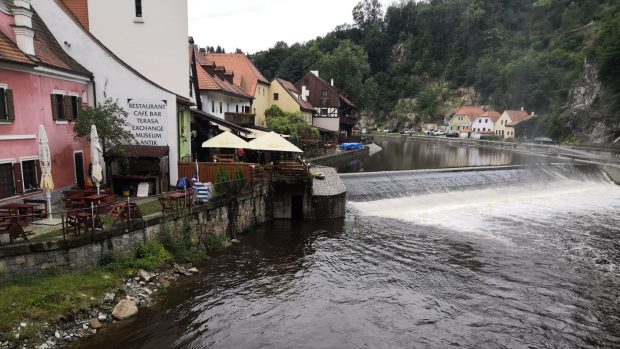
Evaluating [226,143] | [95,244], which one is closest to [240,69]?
[226,143]

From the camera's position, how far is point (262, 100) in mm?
52031

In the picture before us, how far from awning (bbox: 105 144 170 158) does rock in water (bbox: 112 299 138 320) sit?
322 inches

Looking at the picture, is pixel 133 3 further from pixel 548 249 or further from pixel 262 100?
pixel 262 100

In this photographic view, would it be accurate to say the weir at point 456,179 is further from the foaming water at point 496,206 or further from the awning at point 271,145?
the awning at point 271,145

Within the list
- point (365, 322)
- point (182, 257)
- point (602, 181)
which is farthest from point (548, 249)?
point (602, 181)

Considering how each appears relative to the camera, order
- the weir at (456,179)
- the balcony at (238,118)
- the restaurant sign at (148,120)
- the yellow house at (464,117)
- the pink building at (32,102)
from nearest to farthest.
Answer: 1. the pink building at (32,102)
2. the restaurant sign at (148,120)
3. the weir at (456,179)
4. the balcony at (238,118)
5. the yellow house at (464,117)

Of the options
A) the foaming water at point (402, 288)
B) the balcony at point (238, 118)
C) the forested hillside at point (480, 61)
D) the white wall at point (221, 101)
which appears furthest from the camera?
the forested hillside at point (480, 61)

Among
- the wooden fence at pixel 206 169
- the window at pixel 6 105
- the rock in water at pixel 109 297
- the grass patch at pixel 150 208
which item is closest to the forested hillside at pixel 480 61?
the wooden fence at pixel 206 169

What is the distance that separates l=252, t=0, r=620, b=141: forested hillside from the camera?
69.8 metres

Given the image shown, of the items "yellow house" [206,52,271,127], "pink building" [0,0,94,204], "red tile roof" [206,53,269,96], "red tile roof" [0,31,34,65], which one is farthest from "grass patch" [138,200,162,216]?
"red tile roof" [206,53,269,96]

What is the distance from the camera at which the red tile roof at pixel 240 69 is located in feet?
153

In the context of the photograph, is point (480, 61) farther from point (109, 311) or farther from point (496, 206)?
point (109, 311)

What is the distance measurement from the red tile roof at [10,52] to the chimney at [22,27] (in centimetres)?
31

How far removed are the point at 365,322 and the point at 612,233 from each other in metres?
19.1
